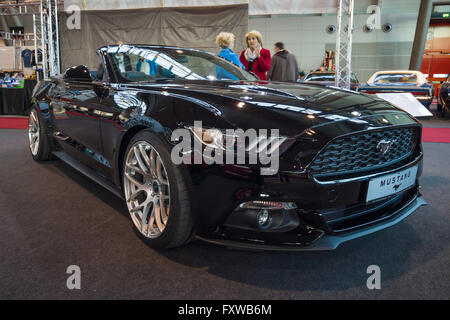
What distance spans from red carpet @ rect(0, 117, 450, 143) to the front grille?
180 inches

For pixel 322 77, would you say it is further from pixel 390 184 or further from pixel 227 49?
pixel 390 184

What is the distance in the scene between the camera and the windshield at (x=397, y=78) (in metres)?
9.24

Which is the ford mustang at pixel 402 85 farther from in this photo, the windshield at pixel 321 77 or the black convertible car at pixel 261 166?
the black convertible car at pixel 261 166

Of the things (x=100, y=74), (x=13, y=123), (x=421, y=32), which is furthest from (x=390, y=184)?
(x=421, y=32)

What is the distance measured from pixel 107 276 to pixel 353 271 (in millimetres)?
1155

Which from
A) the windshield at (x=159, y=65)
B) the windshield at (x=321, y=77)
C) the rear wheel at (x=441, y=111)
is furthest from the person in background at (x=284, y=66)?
the rear wheel at (x=441, y=111)

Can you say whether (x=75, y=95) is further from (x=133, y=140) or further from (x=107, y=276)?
(x=107, y=276)

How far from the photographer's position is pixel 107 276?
5.45ft

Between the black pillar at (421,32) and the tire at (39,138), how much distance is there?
14900 millimetres

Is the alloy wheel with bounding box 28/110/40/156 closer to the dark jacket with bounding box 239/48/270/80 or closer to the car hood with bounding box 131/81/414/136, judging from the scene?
the car hood with bounding box 131/81/414/136

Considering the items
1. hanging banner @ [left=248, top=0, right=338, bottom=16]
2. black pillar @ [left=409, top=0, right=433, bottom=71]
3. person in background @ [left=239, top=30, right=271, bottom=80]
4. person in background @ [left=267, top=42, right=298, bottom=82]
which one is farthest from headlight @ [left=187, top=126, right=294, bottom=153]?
black pillar @ [left=409, top=0, right=433, bottom=71]

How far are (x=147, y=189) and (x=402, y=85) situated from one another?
8.28 m
